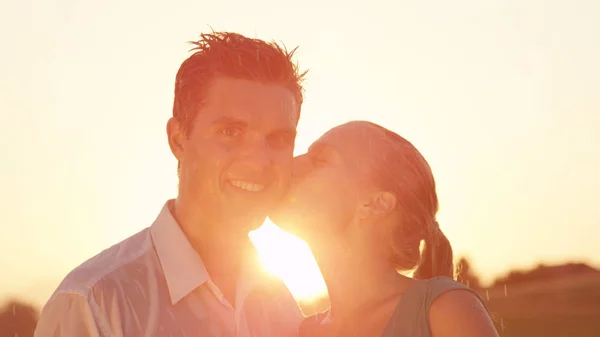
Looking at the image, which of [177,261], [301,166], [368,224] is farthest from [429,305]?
[177,261]

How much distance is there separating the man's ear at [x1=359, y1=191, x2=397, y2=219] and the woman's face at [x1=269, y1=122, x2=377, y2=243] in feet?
0.17

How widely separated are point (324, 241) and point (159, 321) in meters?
1.14

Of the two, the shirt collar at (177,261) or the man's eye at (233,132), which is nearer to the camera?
the shirt collar at (177,261)

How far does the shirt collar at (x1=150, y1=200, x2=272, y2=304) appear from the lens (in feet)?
15.3

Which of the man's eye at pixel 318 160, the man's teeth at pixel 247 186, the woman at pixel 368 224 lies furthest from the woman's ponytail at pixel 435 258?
the man's teeth at pixel 247 186

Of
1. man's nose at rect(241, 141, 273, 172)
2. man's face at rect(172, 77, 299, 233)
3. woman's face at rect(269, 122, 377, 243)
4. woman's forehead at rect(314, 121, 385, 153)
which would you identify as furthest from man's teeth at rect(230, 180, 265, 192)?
woman's forehead at rect(314, 121, 385, 153)

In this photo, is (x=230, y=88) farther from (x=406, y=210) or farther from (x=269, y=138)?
(x=406, y=210)

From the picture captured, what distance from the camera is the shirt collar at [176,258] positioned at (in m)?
4.67

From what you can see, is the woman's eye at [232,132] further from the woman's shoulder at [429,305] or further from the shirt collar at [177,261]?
the woman's shoulder at [429,305]

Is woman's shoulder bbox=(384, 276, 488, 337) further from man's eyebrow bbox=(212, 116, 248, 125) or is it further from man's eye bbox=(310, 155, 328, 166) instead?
man's eyebrow bbox=(212, 116, 248, 125)

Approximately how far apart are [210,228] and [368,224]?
3.34 ft

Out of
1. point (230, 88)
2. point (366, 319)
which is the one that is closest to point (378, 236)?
point (366, 319)

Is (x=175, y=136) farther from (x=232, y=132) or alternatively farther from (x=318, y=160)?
(x=318, y=160)

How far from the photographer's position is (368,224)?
4.88 m
